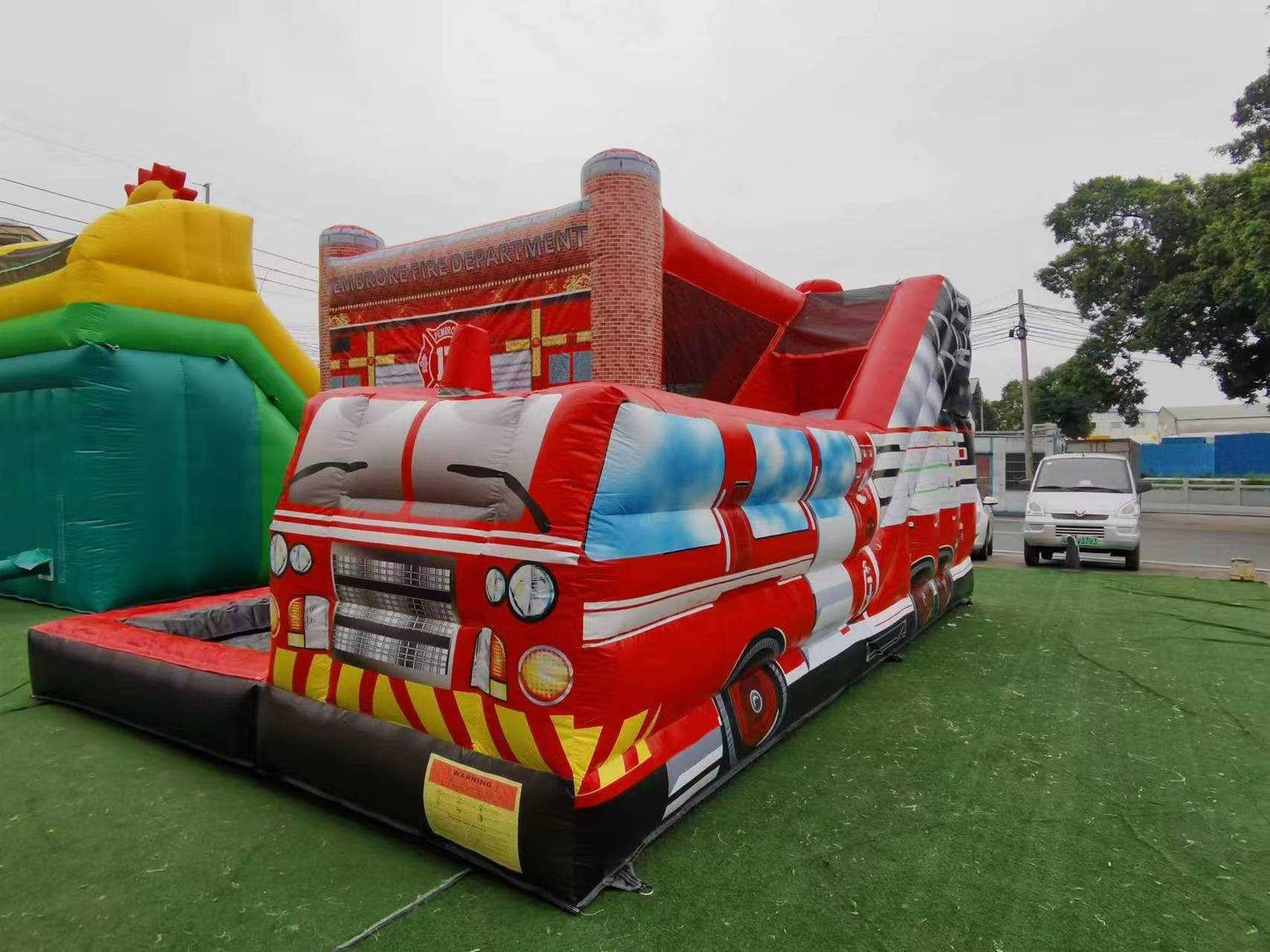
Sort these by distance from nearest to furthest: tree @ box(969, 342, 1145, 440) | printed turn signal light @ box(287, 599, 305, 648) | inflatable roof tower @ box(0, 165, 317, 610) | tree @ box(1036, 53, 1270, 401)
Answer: printed turn signal light @ box(287, 599, 305, 648), inflatable roof tower @ box(0, 165, 317, 610), tree @ box(1036, 53, 1270, 401), tree @ box(969, 342, 1145, 440)

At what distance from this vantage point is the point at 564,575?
69.6 inches

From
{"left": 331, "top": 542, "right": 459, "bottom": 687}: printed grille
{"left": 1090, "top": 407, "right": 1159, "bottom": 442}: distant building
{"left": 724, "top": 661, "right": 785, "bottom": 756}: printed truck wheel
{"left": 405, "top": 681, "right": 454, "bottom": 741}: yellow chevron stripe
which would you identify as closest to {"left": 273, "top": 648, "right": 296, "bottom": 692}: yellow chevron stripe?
{"left": 331, "top": 542, "right": 459, "bottom": 687}: printed grille

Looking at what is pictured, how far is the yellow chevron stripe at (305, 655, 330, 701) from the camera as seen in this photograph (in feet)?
7.34

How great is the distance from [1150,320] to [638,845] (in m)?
15.4

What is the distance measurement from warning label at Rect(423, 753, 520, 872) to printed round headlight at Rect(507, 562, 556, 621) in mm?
424

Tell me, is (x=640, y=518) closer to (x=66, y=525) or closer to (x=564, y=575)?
(x=564, y=575)

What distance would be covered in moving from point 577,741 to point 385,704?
68 cm

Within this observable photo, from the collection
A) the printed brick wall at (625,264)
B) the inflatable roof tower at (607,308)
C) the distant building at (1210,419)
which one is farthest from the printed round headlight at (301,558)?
the distant building at (1210,419)

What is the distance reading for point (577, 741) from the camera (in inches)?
69.0

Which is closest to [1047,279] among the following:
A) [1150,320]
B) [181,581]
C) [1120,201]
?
[1120,201]

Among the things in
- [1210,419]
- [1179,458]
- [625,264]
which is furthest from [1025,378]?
[1210,419]

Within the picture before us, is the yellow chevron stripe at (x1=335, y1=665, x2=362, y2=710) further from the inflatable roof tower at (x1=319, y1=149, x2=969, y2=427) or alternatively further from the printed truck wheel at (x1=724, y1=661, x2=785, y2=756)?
the inflatable roof tower at (x1=319, y1=149, x2=969, y2=427)

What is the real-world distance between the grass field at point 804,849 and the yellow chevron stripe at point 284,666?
1.21ft

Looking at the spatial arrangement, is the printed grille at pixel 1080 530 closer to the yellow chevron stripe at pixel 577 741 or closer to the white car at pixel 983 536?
the white car at pixel 983 536
